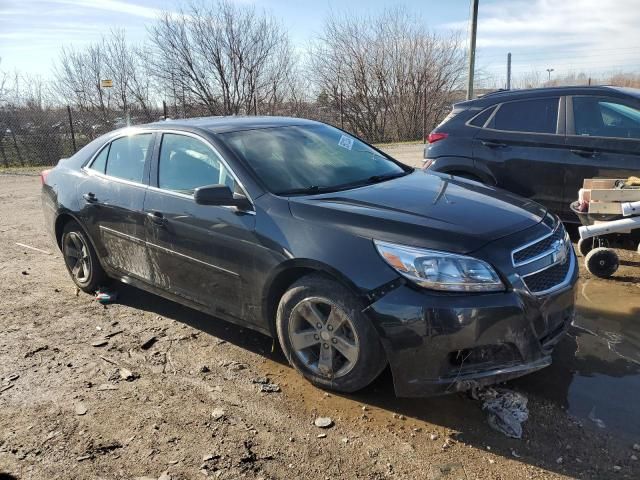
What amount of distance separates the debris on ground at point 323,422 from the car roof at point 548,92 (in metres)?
4.90

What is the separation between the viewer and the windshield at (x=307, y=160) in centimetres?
371

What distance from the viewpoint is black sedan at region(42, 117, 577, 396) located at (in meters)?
2.85

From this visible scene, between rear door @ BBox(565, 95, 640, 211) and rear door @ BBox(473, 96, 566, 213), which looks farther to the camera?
rear door @ BBox(473, 96, 566, 213)

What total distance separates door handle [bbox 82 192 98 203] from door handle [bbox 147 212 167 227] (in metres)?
0.89

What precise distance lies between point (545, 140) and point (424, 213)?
144 inches

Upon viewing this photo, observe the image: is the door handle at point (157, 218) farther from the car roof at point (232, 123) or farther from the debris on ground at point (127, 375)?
the debris on ground at point (127, 375)

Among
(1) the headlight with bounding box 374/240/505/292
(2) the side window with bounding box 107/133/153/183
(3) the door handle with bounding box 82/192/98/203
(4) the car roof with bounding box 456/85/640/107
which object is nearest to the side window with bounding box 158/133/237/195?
(2) the side window with bounding box 107/133/153/183

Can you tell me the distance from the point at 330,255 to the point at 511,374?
1172 millimetres

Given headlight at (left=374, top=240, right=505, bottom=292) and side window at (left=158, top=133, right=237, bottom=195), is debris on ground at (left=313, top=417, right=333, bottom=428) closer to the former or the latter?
headlight at (left=374, top=240, right=505, bottom=292)

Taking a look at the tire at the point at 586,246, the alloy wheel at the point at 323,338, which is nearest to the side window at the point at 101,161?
the alloy wheel at the point at 323,338

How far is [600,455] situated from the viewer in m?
2.64

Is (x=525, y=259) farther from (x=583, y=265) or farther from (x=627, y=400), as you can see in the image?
(x=583, y=265)

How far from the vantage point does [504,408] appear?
118 inches

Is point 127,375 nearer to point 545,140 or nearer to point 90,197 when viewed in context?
point 90,197
